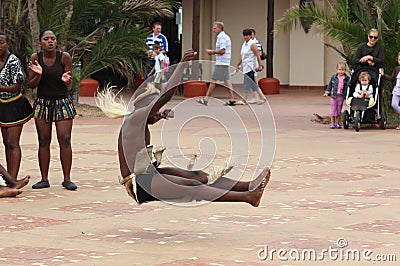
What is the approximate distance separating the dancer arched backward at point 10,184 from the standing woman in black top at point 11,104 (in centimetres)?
10

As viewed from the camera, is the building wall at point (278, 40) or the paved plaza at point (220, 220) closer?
the paved plaza at point (220, 220)

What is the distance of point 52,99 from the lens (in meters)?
10.8

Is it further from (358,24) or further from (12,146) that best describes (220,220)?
(358,24)

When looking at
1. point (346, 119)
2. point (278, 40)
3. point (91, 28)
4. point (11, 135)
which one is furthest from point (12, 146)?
point (278, 40)

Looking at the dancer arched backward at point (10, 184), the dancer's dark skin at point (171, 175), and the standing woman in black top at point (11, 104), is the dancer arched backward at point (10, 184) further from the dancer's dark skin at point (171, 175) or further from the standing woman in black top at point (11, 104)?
the dancer's dark skin at point (171, 175)

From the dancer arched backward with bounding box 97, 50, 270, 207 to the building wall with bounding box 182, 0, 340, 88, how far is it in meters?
20.1

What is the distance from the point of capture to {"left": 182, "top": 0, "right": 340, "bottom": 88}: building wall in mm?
28141

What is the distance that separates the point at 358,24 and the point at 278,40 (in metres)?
10.2

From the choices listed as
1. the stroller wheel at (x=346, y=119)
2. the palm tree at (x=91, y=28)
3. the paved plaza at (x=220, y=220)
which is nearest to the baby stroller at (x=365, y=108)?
the stroller wheel at (x=346, y=119)

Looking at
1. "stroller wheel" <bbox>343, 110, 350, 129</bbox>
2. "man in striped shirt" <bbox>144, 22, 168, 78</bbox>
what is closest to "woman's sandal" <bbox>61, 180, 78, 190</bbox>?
"stroller wheel" <bbox>343, 110, 350, 129</bbox>

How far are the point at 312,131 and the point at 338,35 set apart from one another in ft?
7.63

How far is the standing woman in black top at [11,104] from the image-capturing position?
422 inches

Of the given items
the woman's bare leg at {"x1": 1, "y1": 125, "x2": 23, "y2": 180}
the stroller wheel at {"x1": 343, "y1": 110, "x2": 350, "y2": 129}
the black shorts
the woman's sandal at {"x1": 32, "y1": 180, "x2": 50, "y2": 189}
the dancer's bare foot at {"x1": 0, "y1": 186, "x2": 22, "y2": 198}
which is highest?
the black shorts

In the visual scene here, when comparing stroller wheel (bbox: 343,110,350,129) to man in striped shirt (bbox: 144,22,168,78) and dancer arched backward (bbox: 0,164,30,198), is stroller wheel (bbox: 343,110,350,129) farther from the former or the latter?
dancer arched backward (bbox: 0,164,30,198)
